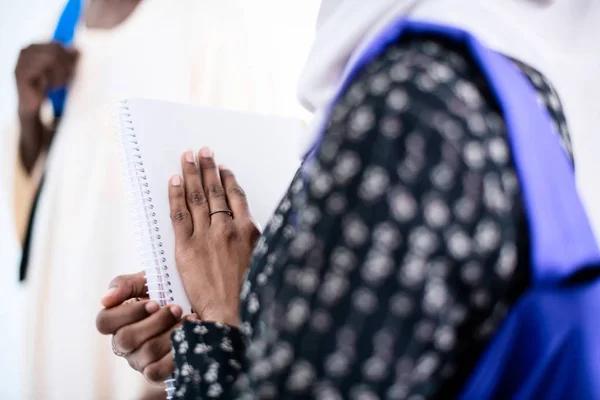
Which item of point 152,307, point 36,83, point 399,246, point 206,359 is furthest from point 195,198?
point 36,83

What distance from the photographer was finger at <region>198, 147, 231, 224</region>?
51 cm

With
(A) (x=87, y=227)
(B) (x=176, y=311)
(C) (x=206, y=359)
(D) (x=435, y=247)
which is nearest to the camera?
(D) (x=435, y=247)

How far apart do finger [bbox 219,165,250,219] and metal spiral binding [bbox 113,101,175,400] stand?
0.09 metres

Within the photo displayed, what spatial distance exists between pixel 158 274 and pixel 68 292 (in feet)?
1.44

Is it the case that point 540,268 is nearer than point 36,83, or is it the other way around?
point 540,268

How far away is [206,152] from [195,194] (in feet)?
0.21

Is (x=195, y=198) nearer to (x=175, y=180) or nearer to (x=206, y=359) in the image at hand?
(x=175, y=180)

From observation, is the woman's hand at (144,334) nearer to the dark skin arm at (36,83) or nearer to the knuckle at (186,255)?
the knuckle at (186,255)

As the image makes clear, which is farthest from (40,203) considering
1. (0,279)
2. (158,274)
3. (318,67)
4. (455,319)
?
(455,319)

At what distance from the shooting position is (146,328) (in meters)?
0.47

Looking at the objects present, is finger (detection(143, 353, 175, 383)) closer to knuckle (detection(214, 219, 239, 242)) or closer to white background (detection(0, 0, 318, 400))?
knuckle (detection(214, 219, 239, 242))

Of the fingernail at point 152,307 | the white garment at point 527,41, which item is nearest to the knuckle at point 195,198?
the fingernail at point 152,307

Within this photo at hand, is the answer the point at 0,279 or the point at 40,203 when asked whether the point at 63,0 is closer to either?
the point at 40,203

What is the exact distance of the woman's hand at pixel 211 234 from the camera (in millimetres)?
451
